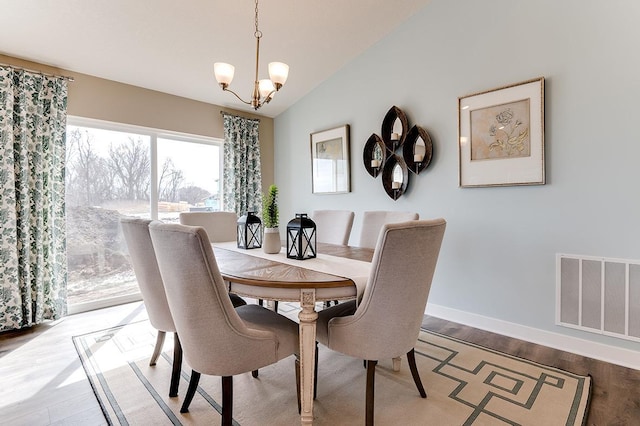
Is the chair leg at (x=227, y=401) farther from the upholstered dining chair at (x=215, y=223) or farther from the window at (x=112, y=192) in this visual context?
the window at (x=112, y=192)

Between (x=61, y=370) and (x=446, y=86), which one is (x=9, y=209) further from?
(x=446, y=86)

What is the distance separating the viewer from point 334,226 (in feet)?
10.0

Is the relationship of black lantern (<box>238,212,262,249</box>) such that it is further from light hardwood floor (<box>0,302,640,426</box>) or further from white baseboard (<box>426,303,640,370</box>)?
white baseboard (<box>426,303,640,370</box>)

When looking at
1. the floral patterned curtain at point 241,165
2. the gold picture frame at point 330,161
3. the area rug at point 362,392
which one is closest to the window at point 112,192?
the floral patterned curtain at point 241,165

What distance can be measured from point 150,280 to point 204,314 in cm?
72

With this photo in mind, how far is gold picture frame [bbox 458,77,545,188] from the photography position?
2.47 m

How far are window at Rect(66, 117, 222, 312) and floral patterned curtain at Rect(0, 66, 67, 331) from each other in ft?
0.75

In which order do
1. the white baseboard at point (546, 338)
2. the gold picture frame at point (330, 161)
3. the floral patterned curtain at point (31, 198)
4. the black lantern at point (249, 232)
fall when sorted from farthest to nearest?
the gold picture frame at point (330, 161) < the floral patterned curtain at point (31, 198) < the black lantern at point (249, 232) < the white baseboard at point (546, 338)

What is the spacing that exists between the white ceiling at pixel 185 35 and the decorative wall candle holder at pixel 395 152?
96 centimetres

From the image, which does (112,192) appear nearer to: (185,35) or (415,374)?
(185,35)

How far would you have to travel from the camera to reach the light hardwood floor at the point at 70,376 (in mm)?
1683

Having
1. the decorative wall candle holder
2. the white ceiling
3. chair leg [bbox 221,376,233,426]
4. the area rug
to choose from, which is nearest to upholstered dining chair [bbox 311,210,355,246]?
the decorative wall candle holder

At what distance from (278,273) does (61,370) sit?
1803 millimetres

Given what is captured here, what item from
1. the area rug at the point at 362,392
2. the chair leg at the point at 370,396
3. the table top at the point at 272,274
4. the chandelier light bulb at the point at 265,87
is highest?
the chandelier light bulb at the point at 265,87
